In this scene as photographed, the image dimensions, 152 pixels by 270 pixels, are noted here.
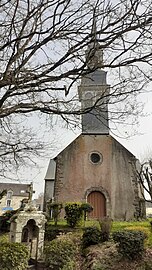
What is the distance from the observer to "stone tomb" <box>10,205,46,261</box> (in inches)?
361

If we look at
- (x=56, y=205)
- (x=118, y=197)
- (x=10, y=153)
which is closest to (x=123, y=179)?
(x=118, y=197)

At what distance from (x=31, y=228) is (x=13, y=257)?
2991mm

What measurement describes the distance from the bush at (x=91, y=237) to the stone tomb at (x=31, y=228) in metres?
1.62

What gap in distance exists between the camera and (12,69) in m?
4.09

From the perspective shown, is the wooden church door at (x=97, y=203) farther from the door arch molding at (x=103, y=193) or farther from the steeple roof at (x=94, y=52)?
the steeple roof at (x=94, y=52)

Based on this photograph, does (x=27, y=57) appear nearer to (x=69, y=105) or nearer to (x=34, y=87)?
(x=34, y=87)

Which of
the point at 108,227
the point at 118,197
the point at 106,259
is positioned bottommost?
the point at 106,259

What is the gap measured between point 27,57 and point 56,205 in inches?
429

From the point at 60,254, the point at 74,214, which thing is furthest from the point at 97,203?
the point at 60,254

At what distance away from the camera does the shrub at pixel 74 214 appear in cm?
1212

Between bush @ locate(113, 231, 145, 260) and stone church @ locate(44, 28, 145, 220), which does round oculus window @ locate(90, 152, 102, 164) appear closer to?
stone church @ locate(44, 28, 145, 220)

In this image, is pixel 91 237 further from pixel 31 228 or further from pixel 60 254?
pixel 31 228

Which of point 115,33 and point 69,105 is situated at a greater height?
point 115,33

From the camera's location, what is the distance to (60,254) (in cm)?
817
